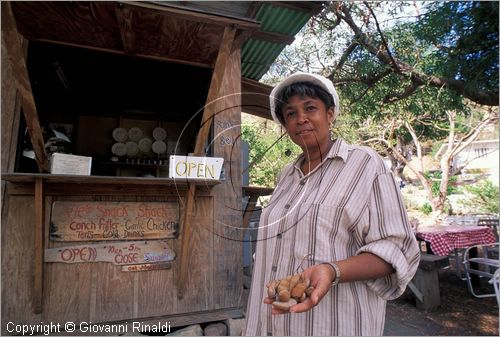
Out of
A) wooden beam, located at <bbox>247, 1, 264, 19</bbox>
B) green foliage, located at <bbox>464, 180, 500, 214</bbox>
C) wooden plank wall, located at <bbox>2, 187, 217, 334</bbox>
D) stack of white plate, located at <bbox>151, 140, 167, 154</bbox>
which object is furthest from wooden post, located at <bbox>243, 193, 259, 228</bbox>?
green foliage, located at <bbox>464, 180, 500, 214</bbox>

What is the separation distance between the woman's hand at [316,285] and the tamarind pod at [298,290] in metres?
0.03

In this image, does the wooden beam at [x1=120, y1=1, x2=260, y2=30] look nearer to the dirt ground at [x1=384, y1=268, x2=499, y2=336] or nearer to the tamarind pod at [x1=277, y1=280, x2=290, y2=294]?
the tamarind pod at [x1=277, y1=280, x2=290, y2=294]

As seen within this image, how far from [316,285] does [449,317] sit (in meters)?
4.84

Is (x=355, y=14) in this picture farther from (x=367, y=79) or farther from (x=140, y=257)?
Answer: (x=140, y=257)

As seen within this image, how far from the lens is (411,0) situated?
6.54m

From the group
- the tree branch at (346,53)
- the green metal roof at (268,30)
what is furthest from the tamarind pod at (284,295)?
the tree branch at (346,53)

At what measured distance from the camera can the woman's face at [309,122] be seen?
4.69 ft

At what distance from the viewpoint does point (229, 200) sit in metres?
3.23

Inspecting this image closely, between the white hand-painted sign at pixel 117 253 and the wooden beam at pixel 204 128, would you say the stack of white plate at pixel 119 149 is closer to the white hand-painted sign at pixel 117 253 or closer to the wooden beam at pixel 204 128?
the white hand-painted sign at pixel 117 253

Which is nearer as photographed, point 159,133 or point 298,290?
point 298,290

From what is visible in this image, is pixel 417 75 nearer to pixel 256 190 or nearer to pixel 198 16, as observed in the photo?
pixel 256 190

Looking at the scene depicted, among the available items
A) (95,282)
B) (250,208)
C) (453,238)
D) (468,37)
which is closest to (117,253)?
(95,282)

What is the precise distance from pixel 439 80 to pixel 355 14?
240 cm

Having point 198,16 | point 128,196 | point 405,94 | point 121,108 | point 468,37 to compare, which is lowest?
point 128,196
